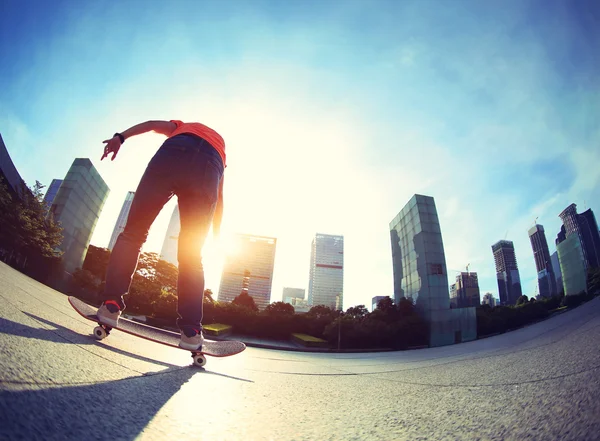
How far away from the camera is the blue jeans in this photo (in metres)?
1.48

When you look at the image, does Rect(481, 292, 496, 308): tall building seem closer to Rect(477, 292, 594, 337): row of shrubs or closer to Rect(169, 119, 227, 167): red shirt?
Rect(477, 292, 594, 337): row of shrubs

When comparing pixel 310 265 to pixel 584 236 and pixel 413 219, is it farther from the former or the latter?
pixel 584 236

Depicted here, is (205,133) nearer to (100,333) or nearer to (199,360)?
(100,333)

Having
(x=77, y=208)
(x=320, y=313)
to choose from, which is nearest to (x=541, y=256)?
(x=320, y=313)

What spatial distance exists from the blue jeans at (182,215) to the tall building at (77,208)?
2314cm

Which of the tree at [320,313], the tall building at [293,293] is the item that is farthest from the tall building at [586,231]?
the tall building at [293,293]

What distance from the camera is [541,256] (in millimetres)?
41188

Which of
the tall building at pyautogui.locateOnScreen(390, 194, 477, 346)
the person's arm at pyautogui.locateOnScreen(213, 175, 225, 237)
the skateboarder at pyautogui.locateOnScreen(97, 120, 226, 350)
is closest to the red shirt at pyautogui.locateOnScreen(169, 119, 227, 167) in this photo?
the skateboarder at pyautogui.locateOnScreen(97, 120, 226, 350)

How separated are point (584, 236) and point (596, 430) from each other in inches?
453

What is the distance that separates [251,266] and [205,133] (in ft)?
343

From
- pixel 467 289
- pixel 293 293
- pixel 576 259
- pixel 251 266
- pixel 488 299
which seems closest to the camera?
pixel 576 259

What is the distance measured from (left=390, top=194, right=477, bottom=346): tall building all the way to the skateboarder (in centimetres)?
1959

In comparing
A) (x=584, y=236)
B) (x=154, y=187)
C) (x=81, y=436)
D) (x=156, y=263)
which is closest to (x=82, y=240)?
(x=156, y=263)

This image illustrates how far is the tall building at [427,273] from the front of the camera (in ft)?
56.7
